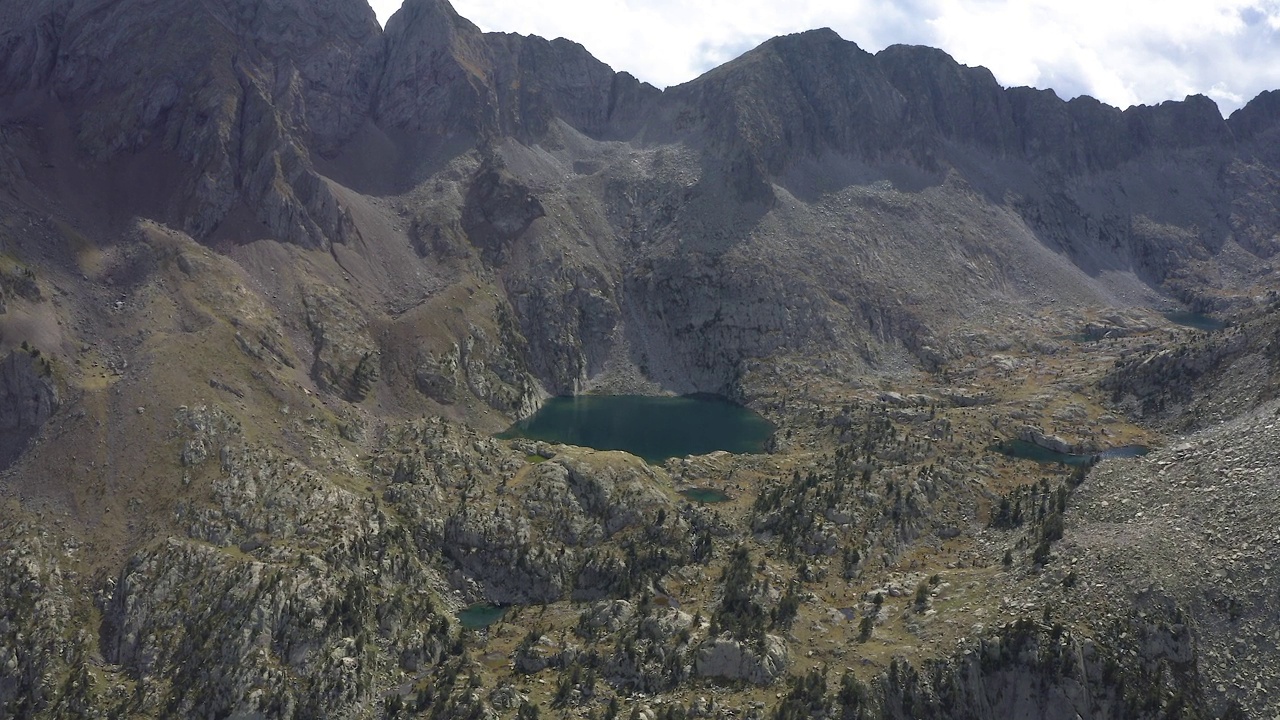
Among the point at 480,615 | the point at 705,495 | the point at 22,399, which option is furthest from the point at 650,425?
the point at 22,399

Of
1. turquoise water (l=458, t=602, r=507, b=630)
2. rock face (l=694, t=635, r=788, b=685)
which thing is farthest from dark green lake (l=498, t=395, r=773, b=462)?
rock face (l=694, t=635, r=788, b=685)

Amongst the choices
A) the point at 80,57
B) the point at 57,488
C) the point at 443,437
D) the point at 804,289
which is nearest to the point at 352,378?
the point at 443,437

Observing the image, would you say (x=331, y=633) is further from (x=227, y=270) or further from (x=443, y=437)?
(x=227, y=270)

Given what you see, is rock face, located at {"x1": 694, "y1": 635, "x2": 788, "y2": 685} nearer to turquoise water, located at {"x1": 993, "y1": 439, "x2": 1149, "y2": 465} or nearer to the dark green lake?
the dark green lake

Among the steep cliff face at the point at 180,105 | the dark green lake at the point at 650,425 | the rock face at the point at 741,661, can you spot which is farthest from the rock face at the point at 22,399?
the rock face at the point at 741,661

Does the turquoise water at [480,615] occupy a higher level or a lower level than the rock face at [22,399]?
lower

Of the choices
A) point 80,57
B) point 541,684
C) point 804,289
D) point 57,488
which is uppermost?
point 80,57

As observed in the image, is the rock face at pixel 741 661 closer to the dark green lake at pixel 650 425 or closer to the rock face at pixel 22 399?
the dark green lake at pixel 650 425
